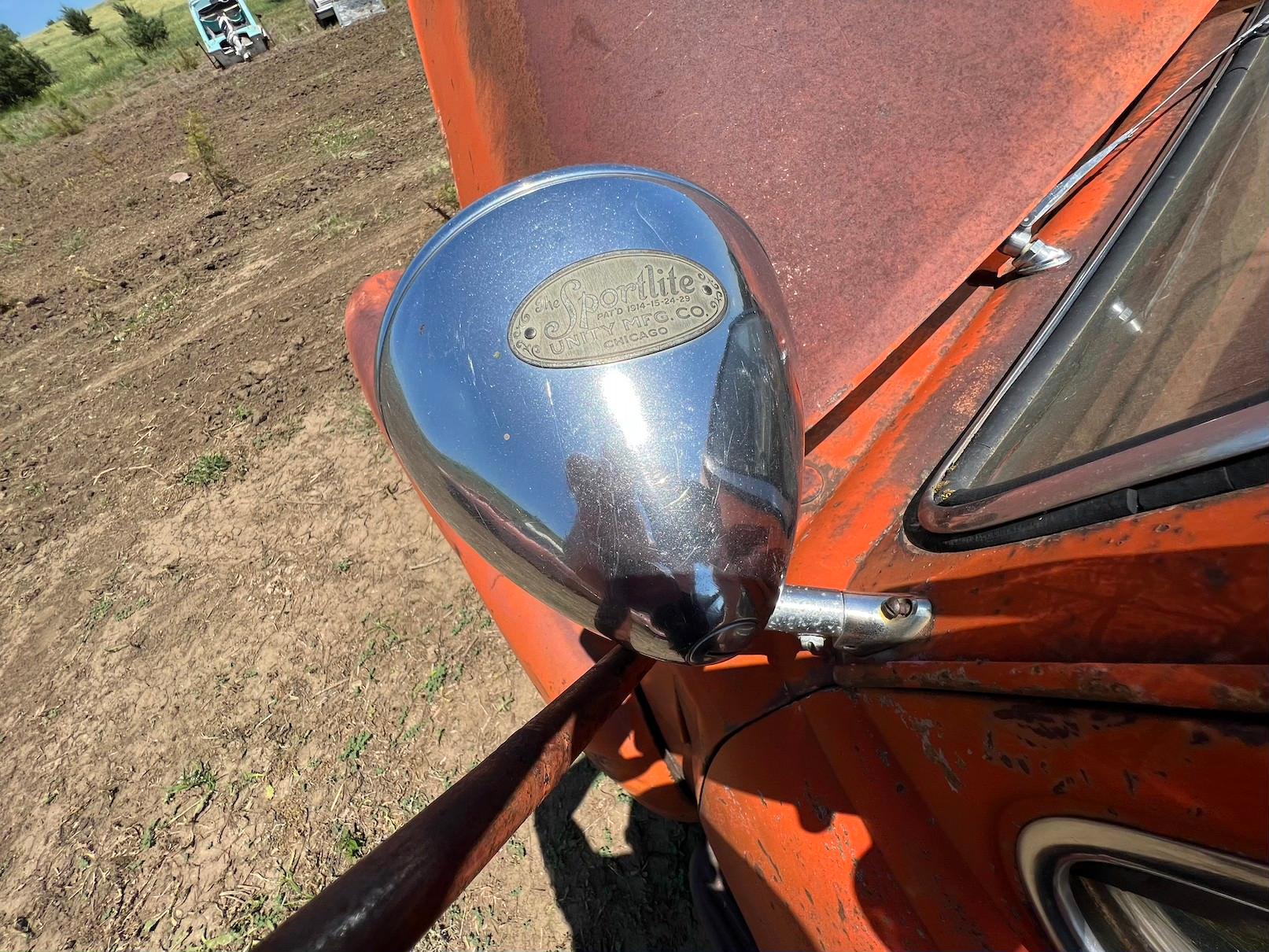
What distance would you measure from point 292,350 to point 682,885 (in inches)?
177

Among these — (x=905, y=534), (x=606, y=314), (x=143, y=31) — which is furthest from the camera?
(x=143, y=31)

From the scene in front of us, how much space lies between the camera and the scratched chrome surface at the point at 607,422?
68cm

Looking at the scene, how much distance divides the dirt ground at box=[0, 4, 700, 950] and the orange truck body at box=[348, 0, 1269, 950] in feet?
4.46

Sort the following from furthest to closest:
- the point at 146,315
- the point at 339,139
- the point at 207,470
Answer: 1. the point at 339,139
2. the point at 146,315
3. the point at 207,470

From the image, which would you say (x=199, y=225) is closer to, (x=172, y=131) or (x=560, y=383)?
(x=172, y=131)

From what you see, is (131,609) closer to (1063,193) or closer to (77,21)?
(1063,193)

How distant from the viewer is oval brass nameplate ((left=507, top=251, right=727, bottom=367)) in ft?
2.21

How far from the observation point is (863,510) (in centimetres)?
112

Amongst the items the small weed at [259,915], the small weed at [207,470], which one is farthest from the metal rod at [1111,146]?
the small weed at [207,470]

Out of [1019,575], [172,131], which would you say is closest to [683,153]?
[1019,575]

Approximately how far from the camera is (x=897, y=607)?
85 cm

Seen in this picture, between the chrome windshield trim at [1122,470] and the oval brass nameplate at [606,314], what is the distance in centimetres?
45

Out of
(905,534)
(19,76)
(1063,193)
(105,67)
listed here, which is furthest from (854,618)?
(19,76)

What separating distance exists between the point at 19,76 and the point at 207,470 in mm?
26284
